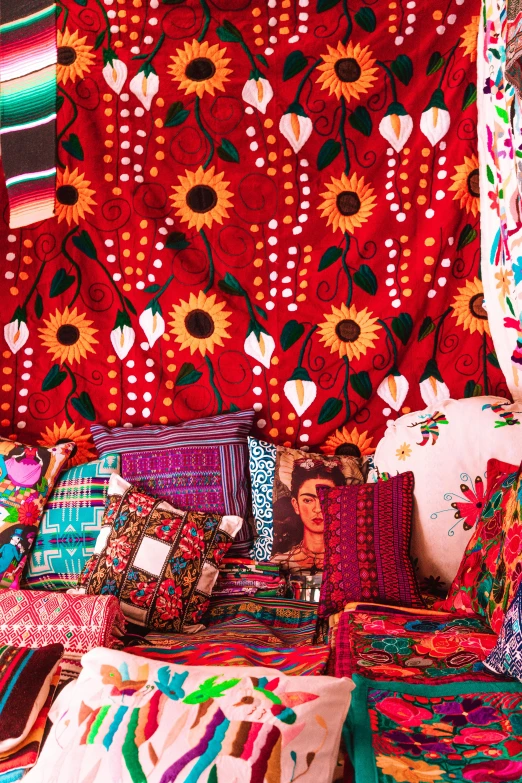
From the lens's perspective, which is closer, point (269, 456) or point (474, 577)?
point (474, 577)

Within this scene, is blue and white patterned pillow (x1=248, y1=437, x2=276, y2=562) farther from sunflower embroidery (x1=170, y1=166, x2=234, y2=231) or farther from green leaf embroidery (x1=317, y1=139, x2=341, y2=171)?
green leaf embroidery (x1=317, y1=139, x2=341, y2=171)

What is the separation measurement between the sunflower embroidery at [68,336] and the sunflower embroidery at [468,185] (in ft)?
4.13

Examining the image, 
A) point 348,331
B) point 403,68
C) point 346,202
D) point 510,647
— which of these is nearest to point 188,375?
point 348,331

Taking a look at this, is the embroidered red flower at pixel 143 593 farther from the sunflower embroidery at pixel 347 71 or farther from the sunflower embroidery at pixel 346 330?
the sunflower embroidery at pixel 347 71

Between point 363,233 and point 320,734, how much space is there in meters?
1.64

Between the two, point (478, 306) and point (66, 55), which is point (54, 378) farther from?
point (478, 306)

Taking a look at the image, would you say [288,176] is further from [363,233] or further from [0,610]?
[0,610]

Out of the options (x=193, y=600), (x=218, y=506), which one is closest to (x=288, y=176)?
(x=218, y=506)

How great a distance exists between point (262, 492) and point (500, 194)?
1105 millimetres

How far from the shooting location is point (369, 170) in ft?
7.85

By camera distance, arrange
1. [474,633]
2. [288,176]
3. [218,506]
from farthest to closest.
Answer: [288,176], [218,506], [474,633]

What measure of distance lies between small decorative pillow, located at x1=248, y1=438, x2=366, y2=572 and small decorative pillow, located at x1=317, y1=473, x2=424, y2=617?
136 mm

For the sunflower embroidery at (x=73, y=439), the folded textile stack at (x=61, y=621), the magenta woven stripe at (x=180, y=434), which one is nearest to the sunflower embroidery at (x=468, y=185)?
the magenta woven stripe at (x=180, y=434)

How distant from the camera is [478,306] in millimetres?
2348
